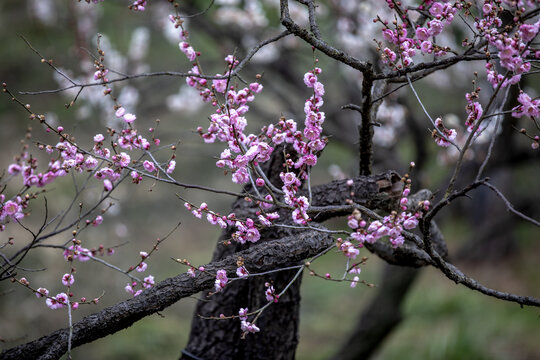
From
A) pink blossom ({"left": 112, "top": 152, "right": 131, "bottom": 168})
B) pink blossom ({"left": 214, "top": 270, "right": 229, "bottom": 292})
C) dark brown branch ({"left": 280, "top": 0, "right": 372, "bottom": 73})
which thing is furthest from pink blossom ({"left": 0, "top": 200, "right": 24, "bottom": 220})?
dark brown branch ({"left": 280, "top": 0, "right": 372, "bottom": 73})

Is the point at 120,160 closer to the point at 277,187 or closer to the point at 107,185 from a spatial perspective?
the point at 107,185

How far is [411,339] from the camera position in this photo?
5504 mm

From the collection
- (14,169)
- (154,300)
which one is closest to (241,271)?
(154,300)

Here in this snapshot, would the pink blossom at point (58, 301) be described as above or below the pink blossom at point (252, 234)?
below

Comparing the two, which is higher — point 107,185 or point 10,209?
point 107,185

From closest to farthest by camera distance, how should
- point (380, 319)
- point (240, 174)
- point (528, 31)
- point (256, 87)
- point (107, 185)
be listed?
point (528, 31) → point (240, 174) → point (256, 87) → point (107, 185) → point (380, 319)

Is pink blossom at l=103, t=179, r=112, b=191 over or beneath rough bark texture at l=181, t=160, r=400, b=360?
over

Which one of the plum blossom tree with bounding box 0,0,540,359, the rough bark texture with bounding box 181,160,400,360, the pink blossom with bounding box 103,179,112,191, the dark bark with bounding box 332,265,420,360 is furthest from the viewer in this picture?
the dark bark with bounding box 332,265,420,360

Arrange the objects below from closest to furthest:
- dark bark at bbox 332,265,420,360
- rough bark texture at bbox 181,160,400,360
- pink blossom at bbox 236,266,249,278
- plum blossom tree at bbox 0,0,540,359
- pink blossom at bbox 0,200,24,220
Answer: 1. plum blossom tree at bbox 0,0,540,359
2. pink blossom at bbox 236,266,249,278
3. pink blossom at bbox 0,200,24,220
4. rough bark texture at bbox 181,160,400,360
5. dark bark at bbox 332,265,420,360

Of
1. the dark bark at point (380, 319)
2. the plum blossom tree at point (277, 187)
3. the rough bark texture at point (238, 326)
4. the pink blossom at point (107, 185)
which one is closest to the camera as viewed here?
the plum blossom tree at point (277, 187)

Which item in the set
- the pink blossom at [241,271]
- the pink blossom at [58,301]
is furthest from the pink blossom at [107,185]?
the pink blossom at [241,271]

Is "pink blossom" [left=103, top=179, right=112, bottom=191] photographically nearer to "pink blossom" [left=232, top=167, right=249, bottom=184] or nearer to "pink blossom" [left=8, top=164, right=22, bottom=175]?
"pink blossom" [left=8, top=164, right=22, bottom=175]

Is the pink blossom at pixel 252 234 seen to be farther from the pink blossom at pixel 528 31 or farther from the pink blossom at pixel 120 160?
the pink blossom at pixel 528 31

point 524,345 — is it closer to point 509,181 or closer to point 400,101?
point 400,101
